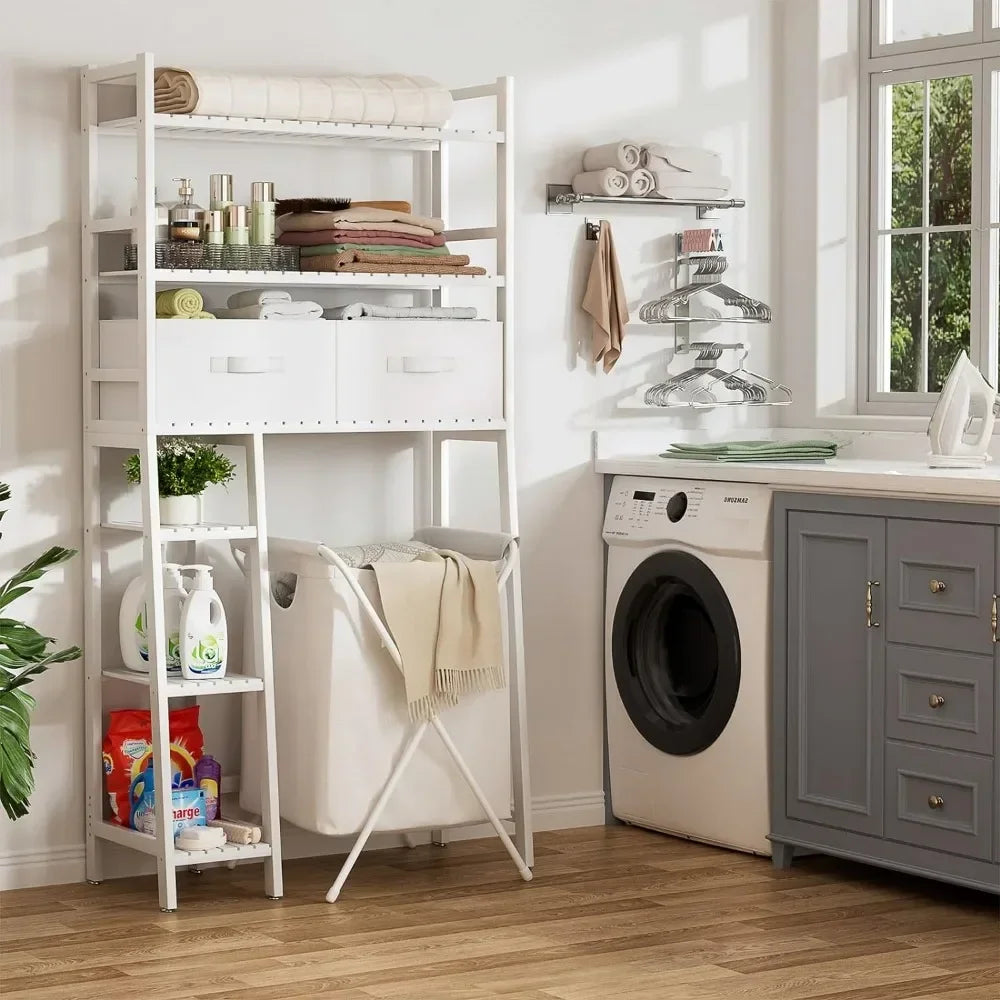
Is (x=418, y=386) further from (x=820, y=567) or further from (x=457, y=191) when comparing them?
(x=820, y=567)

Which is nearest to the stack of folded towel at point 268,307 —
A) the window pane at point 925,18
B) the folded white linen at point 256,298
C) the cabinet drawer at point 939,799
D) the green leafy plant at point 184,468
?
the folded white linen at point 256,298

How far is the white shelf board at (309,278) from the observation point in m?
3.80

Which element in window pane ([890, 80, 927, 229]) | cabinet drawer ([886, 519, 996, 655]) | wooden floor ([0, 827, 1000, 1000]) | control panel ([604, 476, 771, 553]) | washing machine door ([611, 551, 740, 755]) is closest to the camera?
wooden floor ([0, 827, 1000, 1000])

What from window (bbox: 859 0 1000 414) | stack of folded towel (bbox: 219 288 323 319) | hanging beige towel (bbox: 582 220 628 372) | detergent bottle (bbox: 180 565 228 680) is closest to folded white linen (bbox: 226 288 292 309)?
stack of folded towel (bbox: 219 288 323 319)

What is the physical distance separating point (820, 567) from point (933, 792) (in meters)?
0.58

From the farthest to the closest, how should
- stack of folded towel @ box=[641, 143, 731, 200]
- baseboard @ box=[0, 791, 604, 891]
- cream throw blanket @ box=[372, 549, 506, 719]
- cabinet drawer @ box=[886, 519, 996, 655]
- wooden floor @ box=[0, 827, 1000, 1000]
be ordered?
stack of folded towel @ box=[641, 143, 731, 200]
baseboard @ box=[0, 791, 604, 891]
cream throw blanket @ box=[372, 549, 506, 719]
cabinet drawer @ box=[886, 519, 996, 655]
wooden floor @ box=[0, 827, 1000, 1000]

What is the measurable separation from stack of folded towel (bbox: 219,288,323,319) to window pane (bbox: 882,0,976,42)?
196 centimetres

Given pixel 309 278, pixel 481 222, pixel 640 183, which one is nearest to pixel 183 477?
pixel 309 278

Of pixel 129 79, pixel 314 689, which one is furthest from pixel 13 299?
pixel 314 689

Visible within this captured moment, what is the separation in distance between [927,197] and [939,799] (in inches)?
71.9

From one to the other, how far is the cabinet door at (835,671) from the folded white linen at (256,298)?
4.25 feet

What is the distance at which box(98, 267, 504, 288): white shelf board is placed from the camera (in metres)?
3.80

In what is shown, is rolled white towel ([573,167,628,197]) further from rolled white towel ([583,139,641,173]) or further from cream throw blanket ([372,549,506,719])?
cream throw blanket ([372,549,506,719])

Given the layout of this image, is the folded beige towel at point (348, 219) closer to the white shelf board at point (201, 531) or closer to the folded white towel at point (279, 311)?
the folded white towel at point (279, 311)
